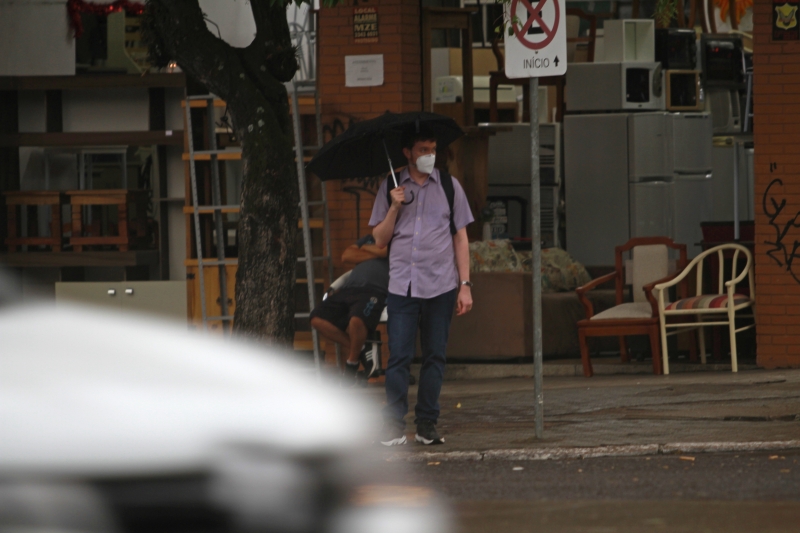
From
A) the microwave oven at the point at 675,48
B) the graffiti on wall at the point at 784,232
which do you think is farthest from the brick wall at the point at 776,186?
the microwave oven at the point at 675,48

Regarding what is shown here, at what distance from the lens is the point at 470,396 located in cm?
1059

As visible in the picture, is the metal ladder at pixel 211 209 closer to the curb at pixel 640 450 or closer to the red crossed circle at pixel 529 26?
the red crossed circle at pixel 529 26

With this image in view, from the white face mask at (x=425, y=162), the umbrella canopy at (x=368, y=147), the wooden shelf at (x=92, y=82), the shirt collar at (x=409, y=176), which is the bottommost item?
the shirt collar at (x=409, y=176)

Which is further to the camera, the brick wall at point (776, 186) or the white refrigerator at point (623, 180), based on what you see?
the white refrigerator at point (623, 180)

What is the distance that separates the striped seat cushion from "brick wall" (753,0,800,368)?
0.17 meters

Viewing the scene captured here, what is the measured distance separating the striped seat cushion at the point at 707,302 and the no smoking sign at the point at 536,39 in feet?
13.3

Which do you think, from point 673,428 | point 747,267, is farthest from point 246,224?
point 747,267

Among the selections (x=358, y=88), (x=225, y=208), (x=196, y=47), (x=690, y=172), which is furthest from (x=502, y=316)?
(x=690, y=172)

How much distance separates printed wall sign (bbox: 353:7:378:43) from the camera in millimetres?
11898

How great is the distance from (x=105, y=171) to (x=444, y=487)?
934cm

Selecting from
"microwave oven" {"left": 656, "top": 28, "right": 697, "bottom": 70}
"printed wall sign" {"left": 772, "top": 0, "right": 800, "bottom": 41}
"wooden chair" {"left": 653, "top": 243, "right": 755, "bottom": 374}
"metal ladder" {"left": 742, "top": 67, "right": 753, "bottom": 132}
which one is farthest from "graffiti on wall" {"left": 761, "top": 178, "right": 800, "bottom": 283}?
"microwave oven" {"left": 656, "top": 28, "right": 697, "bottom": 70}

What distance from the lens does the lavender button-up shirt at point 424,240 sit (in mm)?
7988

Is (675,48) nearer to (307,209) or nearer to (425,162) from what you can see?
(307,209)

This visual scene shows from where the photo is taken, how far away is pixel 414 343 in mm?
8062
